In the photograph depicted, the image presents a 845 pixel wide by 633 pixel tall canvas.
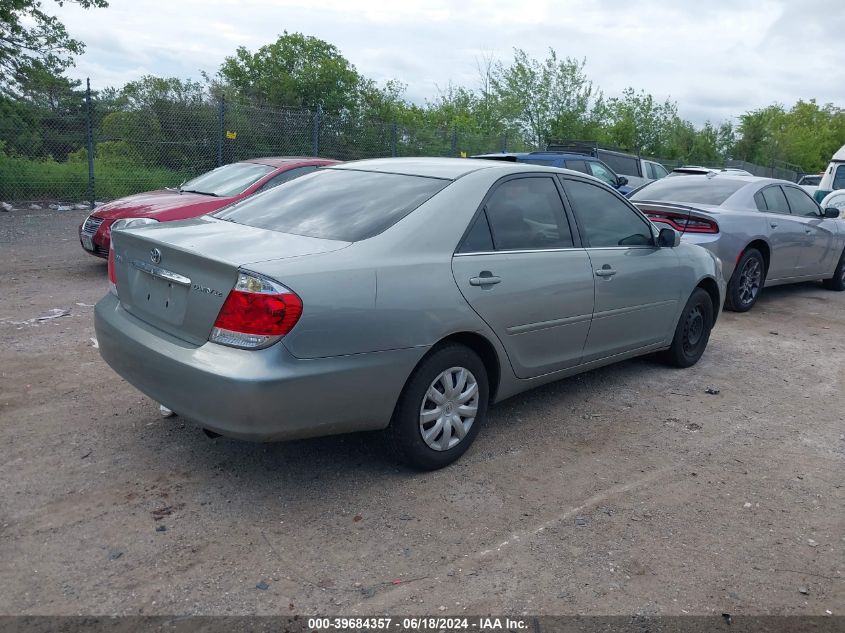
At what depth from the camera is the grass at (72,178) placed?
13.8 m

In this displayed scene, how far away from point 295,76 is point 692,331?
27646 mm

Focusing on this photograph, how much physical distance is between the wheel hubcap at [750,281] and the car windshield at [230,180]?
584 centimetres

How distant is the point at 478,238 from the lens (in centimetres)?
414

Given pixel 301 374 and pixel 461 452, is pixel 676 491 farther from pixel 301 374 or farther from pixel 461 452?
pixel 301 374

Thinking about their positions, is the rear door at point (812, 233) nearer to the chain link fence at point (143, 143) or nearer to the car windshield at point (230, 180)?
the car windshield at point (230, 180)

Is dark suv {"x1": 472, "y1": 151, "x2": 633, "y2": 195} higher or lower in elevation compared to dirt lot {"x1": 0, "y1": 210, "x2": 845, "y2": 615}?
higher

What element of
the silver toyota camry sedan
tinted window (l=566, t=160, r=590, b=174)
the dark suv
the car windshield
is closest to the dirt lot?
the silver toyota camry sedan

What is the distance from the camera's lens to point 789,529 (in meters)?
3.61

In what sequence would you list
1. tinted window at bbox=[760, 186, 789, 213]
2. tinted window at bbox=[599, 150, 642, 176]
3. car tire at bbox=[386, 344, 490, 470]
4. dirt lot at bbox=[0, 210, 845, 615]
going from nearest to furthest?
dirt lot at bbox=[0, 210, 845, 615]
car tire at bbox=[386, 344, 490, 470]
tinted window at bbox=[760, 186, 789, 213]
tinted window at bbox=[599, 150, 642, 176]

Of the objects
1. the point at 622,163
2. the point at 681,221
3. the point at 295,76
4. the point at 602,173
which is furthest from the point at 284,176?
the point at 295,76

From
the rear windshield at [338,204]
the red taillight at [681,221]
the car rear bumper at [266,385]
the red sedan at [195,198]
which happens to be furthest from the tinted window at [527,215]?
the red sedan at [195,198]

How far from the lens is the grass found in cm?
1384

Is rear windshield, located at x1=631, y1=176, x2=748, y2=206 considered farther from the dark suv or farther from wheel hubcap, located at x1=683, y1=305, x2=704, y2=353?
the dark suv

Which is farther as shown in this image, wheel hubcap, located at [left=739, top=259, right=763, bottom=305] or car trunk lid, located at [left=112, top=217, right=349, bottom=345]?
wheel hubcap, located at [left=739, top=259, right=763, bottom=305]
